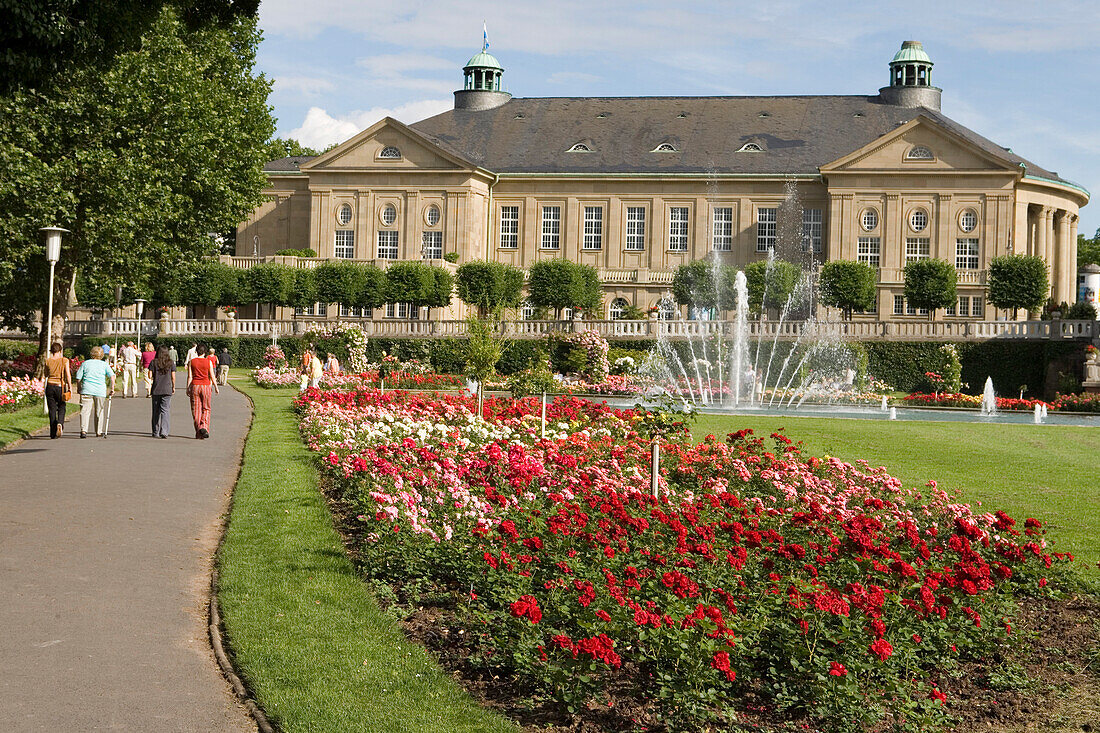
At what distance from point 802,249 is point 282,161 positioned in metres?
29.8

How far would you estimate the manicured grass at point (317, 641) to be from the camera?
699cm

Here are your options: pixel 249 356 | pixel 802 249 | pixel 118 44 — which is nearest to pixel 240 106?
pixel 249 356

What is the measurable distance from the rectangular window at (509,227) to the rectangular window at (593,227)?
3862 mm

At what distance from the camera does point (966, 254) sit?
2518 inches

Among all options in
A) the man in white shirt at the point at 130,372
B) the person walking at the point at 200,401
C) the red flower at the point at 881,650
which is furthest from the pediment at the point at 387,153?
the red flower at the point at 881,650

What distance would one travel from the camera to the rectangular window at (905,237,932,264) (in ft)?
211

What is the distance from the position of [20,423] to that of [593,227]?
49714 mm

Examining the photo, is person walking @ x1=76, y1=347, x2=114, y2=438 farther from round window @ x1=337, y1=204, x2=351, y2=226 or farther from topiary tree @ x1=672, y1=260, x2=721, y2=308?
round window @ x1=337, y1=204, x2=351, y2=226

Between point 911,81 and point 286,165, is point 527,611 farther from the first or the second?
point 911,81

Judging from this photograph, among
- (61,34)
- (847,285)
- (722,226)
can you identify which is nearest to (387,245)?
(722,226)

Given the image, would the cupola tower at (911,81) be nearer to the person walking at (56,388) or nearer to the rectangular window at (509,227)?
the rectangular window at (509,227)

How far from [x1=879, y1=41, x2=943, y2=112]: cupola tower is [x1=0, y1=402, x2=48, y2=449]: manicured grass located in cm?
5672

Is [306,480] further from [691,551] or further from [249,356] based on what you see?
[249,356]

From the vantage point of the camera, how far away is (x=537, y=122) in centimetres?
7300
